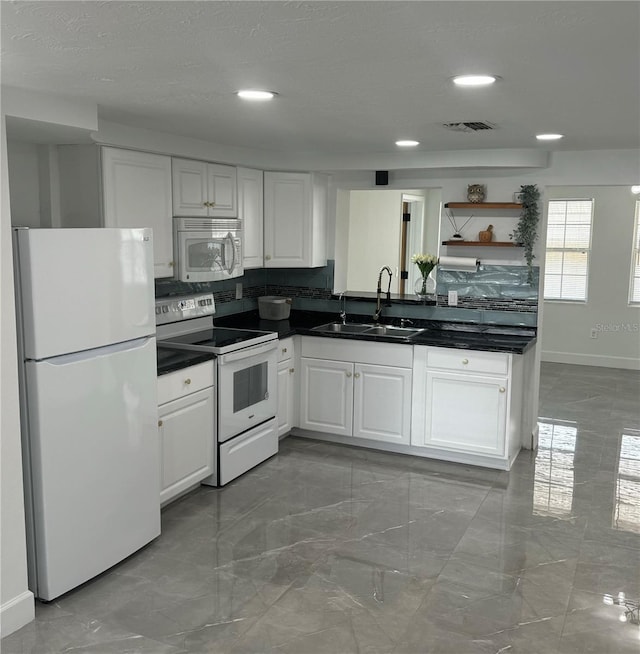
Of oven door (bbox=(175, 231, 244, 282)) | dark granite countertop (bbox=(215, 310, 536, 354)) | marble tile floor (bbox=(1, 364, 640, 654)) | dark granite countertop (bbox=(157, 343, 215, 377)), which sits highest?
oven door (bbox=(175, 231, 244, 282))

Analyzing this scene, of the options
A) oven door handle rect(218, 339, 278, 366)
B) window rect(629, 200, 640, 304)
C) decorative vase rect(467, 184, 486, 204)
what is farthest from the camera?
window rect(629, 200, 640, 304)

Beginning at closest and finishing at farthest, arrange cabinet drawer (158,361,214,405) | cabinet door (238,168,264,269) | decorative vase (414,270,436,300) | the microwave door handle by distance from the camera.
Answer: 1. cabinet drawer (158,361,214,405)
2. the microwave door handle
3. cabinet door (238,168,264,269)
4. decorative vase (414,270,436,300)

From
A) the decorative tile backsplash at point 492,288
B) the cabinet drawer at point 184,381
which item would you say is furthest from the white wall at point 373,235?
the cabinet drawer at point 184,381

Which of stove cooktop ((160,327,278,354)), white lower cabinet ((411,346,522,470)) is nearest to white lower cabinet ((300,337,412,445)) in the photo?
white lower cabinet ((411,346,522,470))

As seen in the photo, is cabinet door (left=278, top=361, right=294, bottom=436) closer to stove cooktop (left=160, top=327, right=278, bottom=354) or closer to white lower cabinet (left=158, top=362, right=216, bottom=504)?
stove cooktop (left=160, top=327, right=278, bottom=354)

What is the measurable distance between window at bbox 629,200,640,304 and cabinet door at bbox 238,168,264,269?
484 centimetres

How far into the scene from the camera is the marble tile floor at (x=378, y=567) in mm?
2703

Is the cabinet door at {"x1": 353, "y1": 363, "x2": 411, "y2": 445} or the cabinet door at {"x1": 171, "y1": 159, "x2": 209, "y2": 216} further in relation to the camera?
the cabinet door at {"x1": 353, "y1": 363, "x2": 411, "y2": 445}

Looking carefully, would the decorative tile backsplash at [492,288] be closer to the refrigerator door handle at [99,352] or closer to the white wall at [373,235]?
the white wall at [373,235]

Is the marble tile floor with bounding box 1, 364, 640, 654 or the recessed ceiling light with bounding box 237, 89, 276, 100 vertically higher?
the recessed ceiling light with bounding box 237, 89, 276, 100

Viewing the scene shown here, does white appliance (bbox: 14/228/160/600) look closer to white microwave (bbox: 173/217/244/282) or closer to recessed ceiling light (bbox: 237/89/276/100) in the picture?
recessed ceiling light (bbox: 237/89/276/100)

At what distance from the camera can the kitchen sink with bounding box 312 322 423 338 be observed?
5.08m

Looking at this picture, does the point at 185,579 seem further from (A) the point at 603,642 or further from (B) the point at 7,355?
(A) the point at 603,642

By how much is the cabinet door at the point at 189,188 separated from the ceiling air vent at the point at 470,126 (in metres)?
1.63
